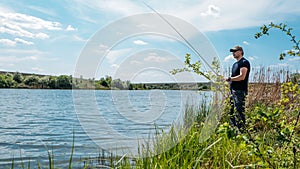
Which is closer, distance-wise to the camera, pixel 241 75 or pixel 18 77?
pixel 241 75

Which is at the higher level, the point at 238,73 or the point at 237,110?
the point at 238,73

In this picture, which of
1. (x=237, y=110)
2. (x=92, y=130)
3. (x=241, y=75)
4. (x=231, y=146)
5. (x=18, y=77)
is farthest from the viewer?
(x=18, y=77)

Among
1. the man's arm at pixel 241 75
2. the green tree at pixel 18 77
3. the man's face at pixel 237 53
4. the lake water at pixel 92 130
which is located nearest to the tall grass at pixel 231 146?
the lake water at pixel 92 130

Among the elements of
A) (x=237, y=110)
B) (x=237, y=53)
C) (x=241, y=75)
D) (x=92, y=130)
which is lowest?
(x=92, y=130)

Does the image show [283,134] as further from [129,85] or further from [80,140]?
[80,140]

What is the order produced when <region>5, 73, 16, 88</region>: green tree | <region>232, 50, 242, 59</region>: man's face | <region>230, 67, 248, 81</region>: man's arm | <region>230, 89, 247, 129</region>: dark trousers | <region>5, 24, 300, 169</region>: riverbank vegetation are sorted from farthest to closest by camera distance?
<region>5, 73, 16, 88</region>: green tree → <region>232, 50, 242, 59</region>: man's face → <region>230, 67, 248, 81</region>: man's arm → <region>230, 89, 247, 129</region>: dark trousers → <region>5, 24, 300, 169</region>: riverbank vegetation

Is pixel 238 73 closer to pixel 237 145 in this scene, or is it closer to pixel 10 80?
pixel 237 145

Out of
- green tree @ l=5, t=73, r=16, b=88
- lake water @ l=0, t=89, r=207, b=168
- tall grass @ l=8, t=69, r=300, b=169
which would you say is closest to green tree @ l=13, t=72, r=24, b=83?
green tree @ l=5, t=73, r=16, b=88

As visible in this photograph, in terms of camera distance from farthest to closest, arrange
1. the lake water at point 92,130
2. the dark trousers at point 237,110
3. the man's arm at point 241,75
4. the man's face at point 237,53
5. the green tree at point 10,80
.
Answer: the green tree at point 10,80 < the man's face at point 237,53 < the man's arm at point 241,75 < the lake water at point 92,130 < the dark trousers at point 237,110

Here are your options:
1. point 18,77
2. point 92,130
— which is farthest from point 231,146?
point 18,77

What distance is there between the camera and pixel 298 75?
2.66 meters

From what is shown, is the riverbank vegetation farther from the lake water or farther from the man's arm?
the man's arm

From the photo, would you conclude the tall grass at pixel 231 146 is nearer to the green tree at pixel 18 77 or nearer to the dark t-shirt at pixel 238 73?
the dark t-shirt at pixel 238 73

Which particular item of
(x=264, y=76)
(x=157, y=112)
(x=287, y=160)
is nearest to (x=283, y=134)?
(x=287, y=160)
